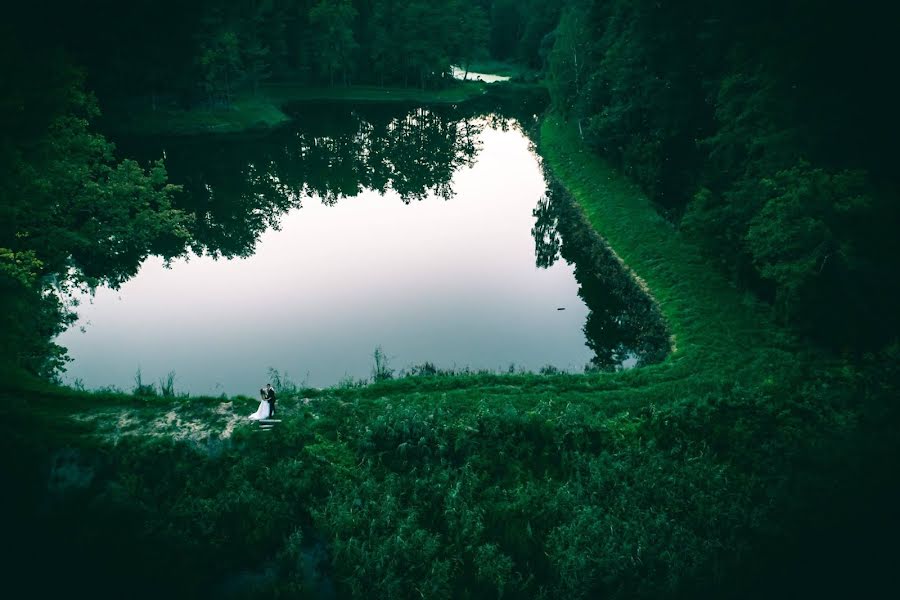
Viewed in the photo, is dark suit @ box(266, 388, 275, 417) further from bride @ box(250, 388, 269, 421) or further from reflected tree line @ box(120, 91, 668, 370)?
reflected tree line @ box(120, 91, 668, 370)

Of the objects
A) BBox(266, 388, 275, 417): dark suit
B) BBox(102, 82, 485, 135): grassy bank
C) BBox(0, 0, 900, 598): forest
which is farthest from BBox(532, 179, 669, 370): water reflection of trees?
BBox(102, 82, 485, 135): grassy bank

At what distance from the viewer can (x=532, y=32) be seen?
101 metres

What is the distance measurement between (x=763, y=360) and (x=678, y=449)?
6250mm

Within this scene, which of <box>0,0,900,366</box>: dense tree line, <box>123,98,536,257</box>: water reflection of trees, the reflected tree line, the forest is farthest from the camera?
<box>123,98,536,257</box>: water reflection of trees

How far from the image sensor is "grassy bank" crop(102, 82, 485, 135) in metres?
53.1

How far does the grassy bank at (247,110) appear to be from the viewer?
5309 cm

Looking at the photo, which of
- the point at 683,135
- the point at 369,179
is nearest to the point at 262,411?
the point at 683,135

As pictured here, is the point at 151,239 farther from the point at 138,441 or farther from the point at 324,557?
the point at 324,557

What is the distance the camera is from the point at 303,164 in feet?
167

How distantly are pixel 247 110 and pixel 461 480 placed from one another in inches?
2213

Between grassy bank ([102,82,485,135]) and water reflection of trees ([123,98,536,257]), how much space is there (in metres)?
2.14

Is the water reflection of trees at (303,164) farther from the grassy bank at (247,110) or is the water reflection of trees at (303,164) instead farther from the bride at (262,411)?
the bride at (262,411)

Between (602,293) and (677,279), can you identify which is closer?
(677,279)

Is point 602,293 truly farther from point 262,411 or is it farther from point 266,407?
point 262,411
